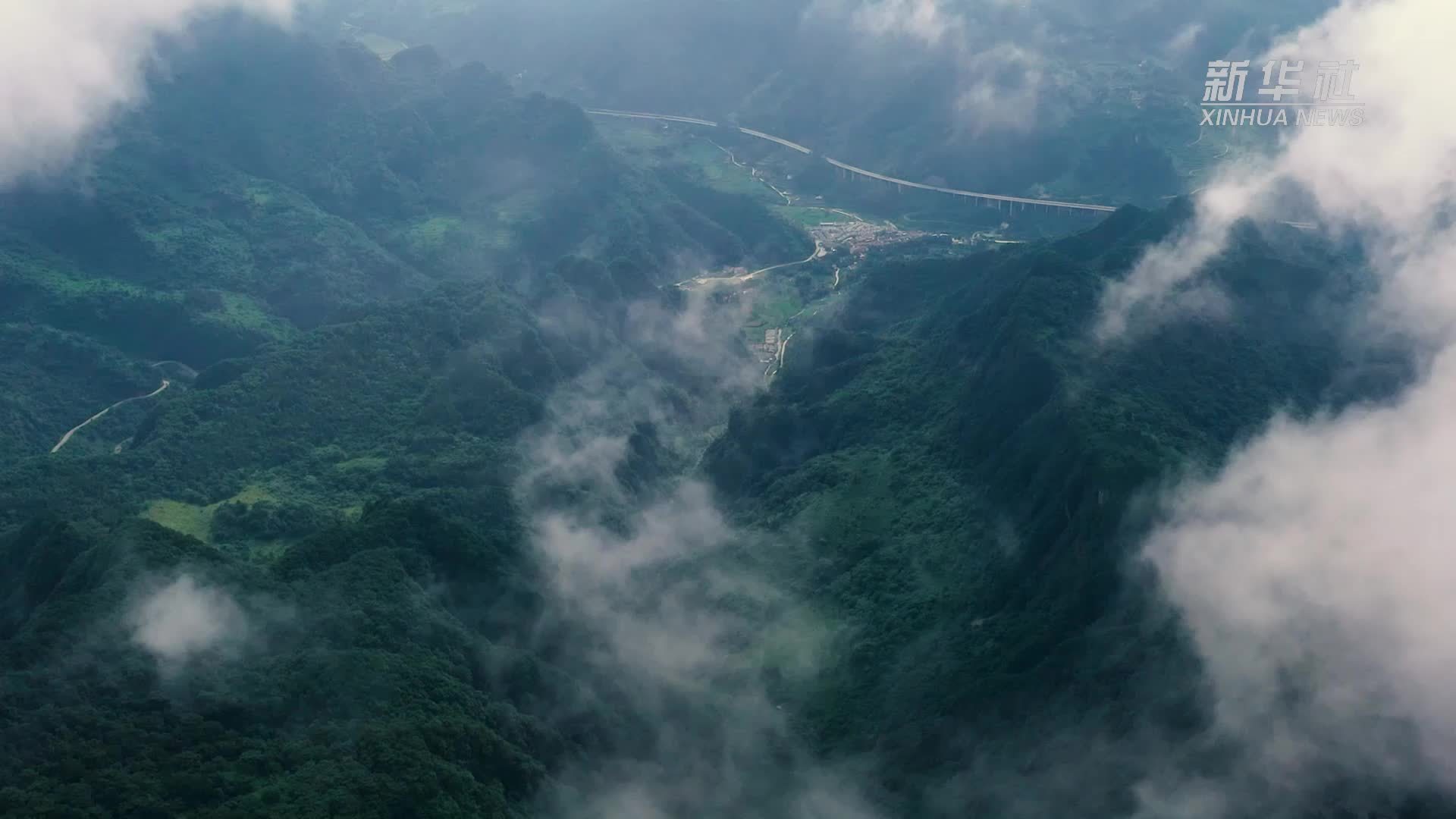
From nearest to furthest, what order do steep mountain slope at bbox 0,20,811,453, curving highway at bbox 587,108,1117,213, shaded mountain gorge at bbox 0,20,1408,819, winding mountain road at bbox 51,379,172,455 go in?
shaded mountain gorge at bbox 0,20,1408,819
winding mountain road at bbox 51,379,172,455
steep mountain slope at bbox 0,20,811,453
curving highway at bbox 587,108,1117,213

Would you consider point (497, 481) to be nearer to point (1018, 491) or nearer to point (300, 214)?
point (1018, 491)

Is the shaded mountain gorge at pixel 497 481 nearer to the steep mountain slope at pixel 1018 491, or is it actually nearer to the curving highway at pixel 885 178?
the steep mountain slope at pixel 1018 491

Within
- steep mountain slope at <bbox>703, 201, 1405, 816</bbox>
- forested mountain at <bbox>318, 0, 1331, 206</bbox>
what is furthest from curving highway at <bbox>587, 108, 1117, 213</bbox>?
steep mountain slope at <bbox>703, 201, 1405, 816</bbox>

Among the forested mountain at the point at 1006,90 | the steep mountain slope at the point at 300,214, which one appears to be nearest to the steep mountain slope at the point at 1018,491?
the steep mountain slope at the point at 300,214

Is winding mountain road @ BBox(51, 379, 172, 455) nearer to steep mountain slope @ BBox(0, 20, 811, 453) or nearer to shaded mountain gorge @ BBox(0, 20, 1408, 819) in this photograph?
steep mountain slope @ BBox(0, 20, 811, 453)

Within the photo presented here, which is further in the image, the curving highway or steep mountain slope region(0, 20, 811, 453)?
the curving highway

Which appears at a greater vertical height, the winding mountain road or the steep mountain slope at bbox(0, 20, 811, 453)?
the steep mountain slope at bbox(0, 20, 811, 453)

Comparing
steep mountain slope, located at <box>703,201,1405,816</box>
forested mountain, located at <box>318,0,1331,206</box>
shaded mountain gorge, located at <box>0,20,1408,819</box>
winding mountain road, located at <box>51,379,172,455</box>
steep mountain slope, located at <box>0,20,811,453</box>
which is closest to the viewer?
shaded mountain gorge, located at <box>0,20,1408,819</box>
